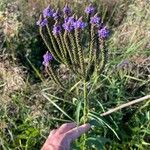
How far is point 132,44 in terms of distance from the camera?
141 inches

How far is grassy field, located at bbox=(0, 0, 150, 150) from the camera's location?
3.02 meters

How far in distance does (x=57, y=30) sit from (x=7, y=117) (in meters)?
0.84

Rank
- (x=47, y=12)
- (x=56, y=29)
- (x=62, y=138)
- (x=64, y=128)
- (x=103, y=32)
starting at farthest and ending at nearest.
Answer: (x=47, y=12)
(x=56, y=29)
(x=103, y=32)
(x=64, y=128)
(x=62, y=138)

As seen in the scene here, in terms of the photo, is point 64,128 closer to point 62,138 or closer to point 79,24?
point 62,138

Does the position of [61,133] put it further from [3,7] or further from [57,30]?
[3,7]

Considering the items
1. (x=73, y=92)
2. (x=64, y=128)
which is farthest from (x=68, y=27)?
(x=73, y=92)

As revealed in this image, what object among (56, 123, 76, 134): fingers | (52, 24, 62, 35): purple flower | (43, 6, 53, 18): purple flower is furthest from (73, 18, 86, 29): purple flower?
(56, 123, 76, 134): fingers

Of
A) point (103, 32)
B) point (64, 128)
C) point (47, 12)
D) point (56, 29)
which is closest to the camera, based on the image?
point (64, 128)

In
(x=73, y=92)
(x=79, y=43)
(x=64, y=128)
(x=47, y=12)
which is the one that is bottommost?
(x=73, y=92)

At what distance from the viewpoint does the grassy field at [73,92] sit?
302cm

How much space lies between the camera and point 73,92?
3.25m

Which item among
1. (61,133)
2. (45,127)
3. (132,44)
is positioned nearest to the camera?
(61,133)

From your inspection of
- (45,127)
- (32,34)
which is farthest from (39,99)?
(32,34)

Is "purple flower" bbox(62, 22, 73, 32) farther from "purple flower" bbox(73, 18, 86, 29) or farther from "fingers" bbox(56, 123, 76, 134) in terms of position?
"fingers" bbox(56, 123, 76, 134)
